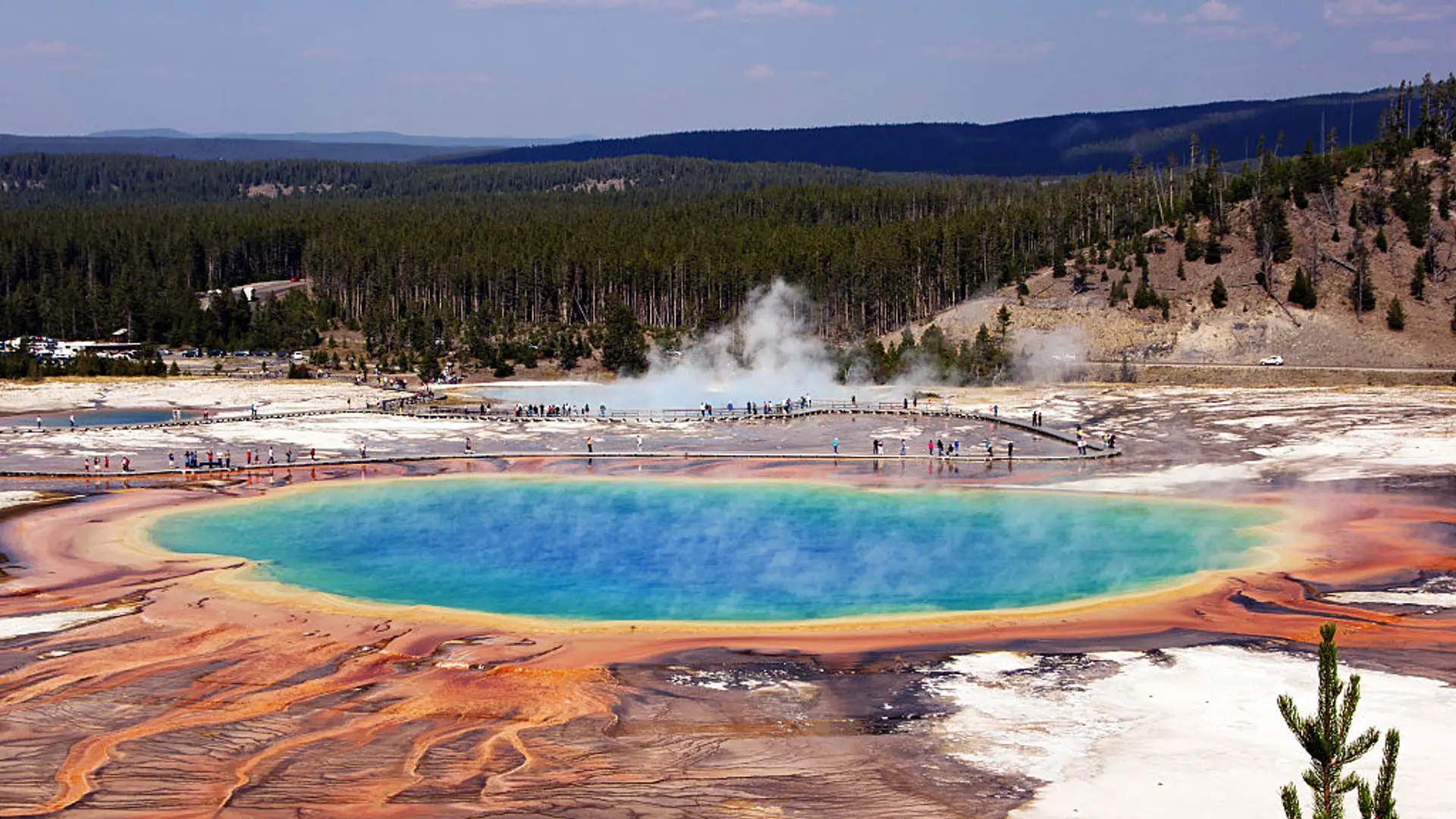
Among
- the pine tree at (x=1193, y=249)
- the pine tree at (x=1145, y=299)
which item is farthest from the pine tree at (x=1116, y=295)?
the pine tree at (x=1193, y=249)

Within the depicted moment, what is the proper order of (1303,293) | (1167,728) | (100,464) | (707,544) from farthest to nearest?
1. (1303,293)
2. (100,464)
3. (707,544)
4. (1167,728)

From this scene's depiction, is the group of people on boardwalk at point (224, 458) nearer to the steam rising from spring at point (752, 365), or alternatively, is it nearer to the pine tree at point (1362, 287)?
the steam rising from spring at point (752, 365)

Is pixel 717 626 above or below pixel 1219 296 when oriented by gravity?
below

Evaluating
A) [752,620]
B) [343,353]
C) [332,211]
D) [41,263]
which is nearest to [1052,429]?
[752,620]

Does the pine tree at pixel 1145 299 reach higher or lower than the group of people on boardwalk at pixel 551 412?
higher

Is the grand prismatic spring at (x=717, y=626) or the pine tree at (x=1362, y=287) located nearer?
the grand prismatic spring at (x=717, y=626)

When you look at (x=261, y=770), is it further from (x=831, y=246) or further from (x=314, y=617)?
(x=831, y=246)

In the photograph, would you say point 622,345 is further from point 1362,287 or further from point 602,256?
point 1362,287

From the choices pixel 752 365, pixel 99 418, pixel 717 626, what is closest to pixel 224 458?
pixel 99 418
